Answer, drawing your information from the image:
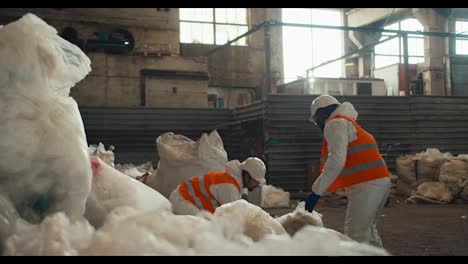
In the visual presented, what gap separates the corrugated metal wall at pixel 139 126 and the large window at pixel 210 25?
21.4ft

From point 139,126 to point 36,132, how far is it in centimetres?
711

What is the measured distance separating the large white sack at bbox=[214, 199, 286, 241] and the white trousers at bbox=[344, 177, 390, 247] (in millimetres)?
1715

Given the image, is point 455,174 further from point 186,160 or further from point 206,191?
point 206,191

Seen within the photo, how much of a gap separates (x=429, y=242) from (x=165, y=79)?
847cm

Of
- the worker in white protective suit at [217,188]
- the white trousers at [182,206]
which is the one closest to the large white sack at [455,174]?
the worker in white protective suit at [217,188]

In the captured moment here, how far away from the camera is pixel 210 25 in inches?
595

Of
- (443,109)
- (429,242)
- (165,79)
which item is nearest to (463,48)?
(443,109)

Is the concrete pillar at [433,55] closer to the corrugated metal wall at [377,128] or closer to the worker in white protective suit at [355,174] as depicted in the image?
the corrugated metal wall at [377,128]

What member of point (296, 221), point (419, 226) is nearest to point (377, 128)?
point (419, 226)

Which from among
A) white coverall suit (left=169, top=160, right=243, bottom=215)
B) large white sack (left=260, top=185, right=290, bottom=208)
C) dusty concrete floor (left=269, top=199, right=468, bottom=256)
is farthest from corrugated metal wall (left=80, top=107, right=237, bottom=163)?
white coverall suit (left=169, top=160, right=243, bottom=215)

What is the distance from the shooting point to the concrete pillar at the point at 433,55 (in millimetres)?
13602

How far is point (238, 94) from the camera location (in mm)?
15102

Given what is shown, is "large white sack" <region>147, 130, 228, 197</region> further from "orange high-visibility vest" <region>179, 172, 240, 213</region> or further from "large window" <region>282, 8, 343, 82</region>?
"large window" <region>282, 8, 343, 82</region>

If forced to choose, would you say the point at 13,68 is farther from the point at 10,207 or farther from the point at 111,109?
the point at 111,109
